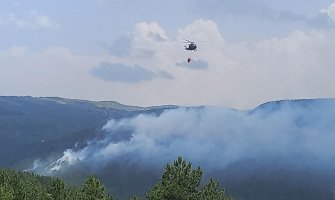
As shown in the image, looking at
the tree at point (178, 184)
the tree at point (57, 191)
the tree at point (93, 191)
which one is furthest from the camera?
the tree at point (57, 191)

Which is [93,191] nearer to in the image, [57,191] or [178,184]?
[178,184]

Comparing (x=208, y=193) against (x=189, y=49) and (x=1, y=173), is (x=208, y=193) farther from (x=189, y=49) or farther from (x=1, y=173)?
(x=1, y=173)

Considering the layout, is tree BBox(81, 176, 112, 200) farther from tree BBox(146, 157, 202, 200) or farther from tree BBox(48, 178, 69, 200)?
tree BBox(48, 178, 69, 200)

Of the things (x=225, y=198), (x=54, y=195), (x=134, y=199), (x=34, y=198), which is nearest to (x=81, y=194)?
(x=134, y=199)

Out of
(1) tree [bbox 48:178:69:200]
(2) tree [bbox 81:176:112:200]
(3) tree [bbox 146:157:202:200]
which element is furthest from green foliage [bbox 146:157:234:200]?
(1) tree [bbox 48:178:69:200]

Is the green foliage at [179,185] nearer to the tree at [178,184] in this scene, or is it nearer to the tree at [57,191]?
the tree at [178,184]

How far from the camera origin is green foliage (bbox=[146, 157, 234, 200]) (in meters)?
56.2

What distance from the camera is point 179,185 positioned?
5669 centimetres

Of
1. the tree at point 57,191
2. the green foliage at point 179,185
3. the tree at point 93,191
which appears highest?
the green foliage at point 179,185

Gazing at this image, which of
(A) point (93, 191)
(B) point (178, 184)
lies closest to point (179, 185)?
(B) point (178, 184)

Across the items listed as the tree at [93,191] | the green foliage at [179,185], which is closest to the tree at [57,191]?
the tree at [93,191]

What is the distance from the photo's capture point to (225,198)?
62.0 metres

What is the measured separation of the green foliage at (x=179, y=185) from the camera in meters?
56.2

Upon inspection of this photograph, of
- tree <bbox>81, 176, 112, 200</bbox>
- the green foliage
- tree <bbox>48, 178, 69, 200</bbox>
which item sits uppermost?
the green foliage
